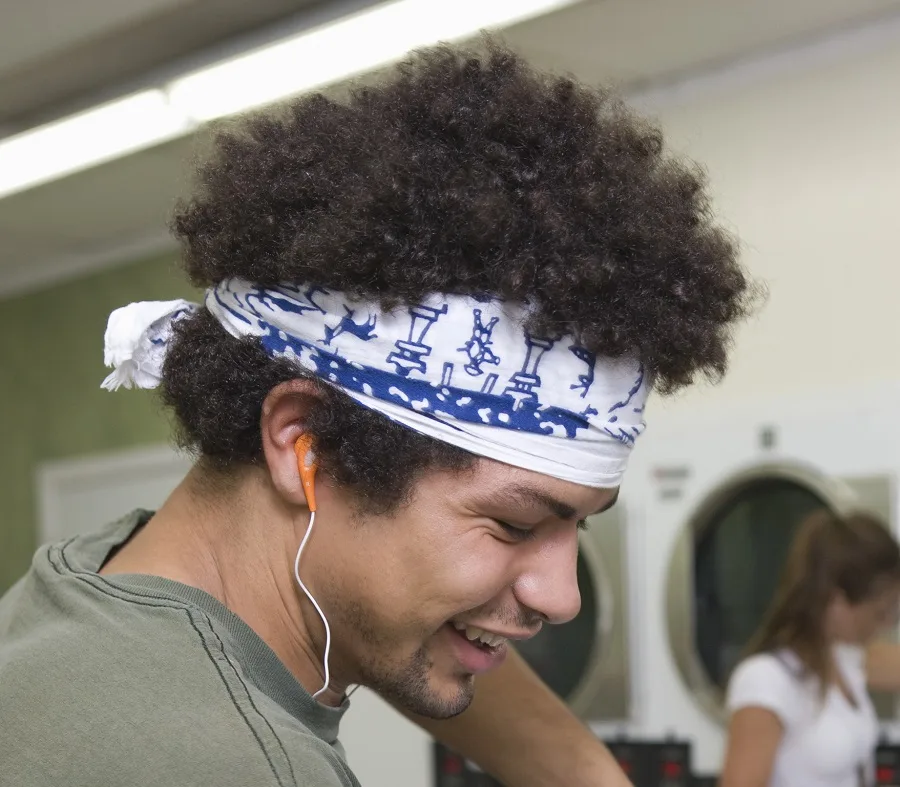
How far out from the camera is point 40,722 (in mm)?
824

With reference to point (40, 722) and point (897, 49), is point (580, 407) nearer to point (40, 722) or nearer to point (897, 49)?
point (40, 722)

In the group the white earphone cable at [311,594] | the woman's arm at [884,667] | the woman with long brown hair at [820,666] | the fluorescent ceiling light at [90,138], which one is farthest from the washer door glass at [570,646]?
the white earphone cable at [311,594]

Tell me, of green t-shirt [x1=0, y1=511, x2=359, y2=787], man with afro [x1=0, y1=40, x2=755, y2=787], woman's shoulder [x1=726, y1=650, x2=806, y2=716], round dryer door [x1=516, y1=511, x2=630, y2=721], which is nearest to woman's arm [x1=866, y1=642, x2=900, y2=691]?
woman's shoulder [x1=726, y1=650, x2=806, y2=716]

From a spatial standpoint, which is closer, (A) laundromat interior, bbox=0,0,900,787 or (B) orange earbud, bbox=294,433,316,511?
(B) orange earbud, bbox=294,433,316,511

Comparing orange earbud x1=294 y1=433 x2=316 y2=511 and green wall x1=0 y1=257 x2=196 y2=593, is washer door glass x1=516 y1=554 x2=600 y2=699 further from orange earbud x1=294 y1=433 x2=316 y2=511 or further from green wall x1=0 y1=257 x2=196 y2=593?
orange earbud x1=294 y1=433 x2=316 y2=511

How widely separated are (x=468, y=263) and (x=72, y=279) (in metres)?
4.15

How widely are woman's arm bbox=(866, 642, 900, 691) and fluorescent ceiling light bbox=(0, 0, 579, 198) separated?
5.46ft

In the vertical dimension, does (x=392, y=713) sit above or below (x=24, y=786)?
below

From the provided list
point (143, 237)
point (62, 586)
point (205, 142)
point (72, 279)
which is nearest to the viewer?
point (62, 586)

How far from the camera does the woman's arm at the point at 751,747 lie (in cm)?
250

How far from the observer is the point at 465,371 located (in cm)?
101

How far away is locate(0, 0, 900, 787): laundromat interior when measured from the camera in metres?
2.79

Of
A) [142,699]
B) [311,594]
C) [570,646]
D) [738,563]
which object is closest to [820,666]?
[738,563]

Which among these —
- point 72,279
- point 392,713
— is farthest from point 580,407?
point 72,279
